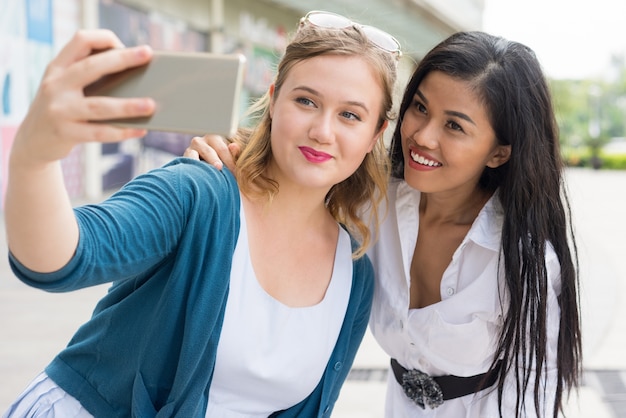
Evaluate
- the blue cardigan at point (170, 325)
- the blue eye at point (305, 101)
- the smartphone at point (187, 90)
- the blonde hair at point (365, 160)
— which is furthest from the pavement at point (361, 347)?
the smartphone at point (187, 90)

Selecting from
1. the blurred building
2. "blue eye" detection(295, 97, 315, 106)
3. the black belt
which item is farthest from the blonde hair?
the blurred building

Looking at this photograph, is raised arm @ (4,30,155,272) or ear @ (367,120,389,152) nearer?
raised arm @ (4,30,155,272)

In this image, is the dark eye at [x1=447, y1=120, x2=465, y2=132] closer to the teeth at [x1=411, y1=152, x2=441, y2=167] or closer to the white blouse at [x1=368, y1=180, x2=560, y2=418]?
the teeth at [x1=411, y1=152, x2=441, y2=167]

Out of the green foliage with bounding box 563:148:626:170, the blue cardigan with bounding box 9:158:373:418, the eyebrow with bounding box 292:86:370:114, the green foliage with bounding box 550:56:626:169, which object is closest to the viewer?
the blue cardigan with bounding box 9:158:373:418

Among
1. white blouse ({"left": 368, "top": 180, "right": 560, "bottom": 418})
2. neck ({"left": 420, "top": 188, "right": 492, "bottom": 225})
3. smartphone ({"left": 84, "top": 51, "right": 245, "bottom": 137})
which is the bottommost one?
white blouse ({"left": 368, "top": 180, "right": 560, "bottom": 418})

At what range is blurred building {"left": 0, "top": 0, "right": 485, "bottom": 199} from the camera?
27.3ft

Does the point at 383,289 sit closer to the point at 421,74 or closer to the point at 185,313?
the point at 421,74

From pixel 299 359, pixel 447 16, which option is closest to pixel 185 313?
pixel 299 359

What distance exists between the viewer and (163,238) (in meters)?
1.37

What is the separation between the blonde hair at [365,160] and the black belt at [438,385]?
0.49 m

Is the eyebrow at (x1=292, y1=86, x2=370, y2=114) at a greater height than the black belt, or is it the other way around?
the eyebrow at (x1=292, y1=86, x2=370, y2=114)

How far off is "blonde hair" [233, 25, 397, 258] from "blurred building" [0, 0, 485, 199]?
1851mm

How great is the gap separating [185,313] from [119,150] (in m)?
9.86

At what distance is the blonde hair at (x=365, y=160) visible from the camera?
1799 millimetres
